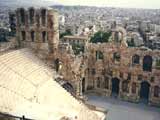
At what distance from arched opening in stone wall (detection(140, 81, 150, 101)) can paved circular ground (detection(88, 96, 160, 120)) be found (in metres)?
1.80

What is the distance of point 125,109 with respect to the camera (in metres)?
30.5

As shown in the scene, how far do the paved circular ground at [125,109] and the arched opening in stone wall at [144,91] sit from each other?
5.89 feet

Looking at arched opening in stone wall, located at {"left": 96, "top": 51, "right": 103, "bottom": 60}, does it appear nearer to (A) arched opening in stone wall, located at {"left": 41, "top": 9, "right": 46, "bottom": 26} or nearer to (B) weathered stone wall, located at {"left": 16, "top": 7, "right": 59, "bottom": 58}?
(B) weathered stone wall, located at {"left": 16, "top": 7, "right": 59, "bottom": 58}

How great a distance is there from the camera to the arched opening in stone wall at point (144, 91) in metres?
33.0

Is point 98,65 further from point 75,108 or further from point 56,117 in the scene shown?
point 56,117

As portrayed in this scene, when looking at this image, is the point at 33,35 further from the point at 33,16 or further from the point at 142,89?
the point at 142,89

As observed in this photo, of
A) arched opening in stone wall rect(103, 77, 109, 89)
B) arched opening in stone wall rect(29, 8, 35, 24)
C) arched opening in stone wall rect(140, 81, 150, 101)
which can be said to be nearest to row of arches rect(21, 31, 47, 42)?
arched opening in stone wall rect(29, 8, 35, 24)

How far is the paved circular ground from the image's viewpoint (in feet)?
93.9

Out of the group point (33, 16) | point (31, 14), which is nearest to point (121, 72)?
point (33, 16)

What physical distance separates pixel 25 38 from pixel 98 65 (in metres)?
11.1

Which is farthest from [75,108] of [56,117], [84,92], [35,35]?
[84,92]

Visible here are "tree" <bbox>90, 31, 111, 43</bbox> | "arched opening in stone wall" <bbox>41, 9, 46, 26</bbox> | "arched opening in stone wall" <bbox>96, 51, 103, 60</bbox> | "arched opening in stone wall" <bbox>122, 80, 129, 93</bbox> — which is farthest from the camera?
"tree" <bbox>90, 31, 111, 43</bbox>

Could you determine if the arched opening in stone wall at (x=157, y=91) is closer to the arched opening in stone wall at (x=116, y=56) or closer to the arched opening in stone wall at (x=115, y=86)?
the arched opening in stone wall at (x=115, y=86)

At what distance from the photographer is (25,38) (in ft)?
90.7
